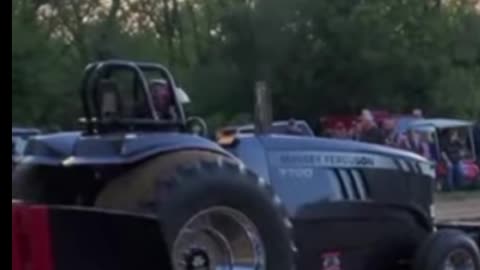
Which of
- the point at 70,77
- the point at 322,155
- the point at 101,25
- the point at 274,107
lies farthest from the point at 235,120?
the point at 322,155

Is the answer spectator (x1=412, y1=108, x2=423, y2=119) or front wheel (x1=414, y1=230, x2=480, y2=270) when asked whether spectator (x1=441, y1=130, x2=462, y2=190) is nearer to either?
spectator (x1=412, y1=108, x2=423, y2=119)

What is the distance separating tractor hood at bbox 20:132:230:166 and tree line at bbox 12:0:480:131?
3148 centimetres

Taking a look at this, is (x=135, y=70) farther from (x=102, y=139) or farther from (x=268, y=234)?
(x=268, y=234)

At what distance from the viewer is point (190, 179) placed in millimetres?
9203

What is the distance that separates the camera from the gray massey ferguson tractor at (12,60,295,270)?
30.1 feet

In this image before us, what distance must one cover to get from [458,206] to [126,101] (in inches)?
831

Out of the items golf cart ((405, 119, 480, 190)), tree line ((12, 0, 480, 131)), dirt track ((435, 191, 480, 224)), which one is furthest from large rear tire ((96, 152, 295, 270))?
tree line ((12, 0, 480, 131))

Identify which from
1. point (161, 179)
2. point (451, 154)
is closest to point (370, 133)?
point (451, 154)

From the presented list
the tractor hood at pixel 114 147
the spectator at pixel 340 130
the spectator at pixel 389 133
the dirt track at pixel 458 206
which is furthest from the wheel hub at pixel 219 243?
the spectator at pixel 340 130

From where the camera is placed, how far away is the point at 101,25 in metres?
52.5

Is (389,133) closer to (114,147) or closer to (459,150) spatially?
(459,150)

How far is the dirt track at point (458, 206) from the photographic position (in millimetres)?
25884

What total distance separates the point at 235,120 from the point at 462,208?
17359 millimetres

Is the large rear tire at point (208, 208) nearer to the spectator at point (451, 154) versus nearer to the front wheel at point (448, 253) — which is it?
the front wheel at point (448, 253)
